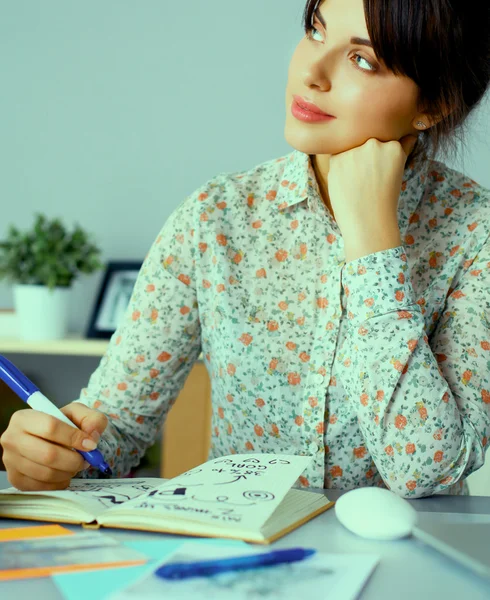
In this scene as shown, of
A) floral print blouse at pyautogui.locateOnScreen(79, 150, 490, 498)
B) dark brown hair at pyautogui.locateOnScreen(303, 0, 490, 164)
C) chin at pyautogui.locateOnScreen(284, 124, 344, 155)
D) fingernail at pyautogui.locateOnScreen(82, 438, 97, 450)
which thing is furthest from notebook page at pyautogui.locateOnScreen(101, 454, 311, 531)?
dark brown hair at pyautogui.locateOnScreen(303, 0, 490, 164)

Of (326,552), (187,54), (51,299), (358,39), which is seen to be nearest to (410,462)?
(326,552)

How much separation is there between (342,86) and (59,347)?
4.48 feet

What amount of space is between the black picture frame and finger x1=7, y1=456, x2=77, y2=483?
1.48 meters

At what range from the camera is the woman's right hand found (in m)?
0.79

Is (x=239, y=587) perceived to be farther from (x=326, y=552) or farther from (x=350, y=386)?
(x=350, y=386)

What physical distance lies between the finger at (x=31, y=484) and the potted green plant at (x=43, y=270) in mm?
1422

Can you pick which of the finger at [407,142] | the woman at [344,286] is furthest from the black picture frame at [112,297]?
the finger at [407,142]

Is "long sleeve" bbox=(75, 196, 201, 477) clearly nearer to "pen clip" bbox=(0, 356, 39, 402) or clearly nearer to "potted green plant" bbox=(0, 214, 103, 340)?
"pen clip" bbox=(0, 356, 39, 402)

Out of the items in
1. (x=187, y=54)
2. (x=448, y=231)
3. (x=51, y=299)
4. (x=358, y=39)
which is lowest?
(x=51, y=299)

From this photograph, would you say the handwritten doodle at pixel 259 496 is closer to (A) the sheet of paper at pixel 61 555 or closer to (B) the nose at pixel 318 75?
(A) the sheet of paper at pixel 61 555

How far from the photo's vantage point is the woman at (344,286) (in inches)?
35.6

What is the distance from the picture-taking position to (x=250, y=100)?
2.33 m

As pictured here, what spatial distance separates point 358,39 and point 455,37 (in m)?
0.14

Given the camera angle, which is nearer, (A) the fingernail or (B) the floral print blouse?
(A) the fingernail
